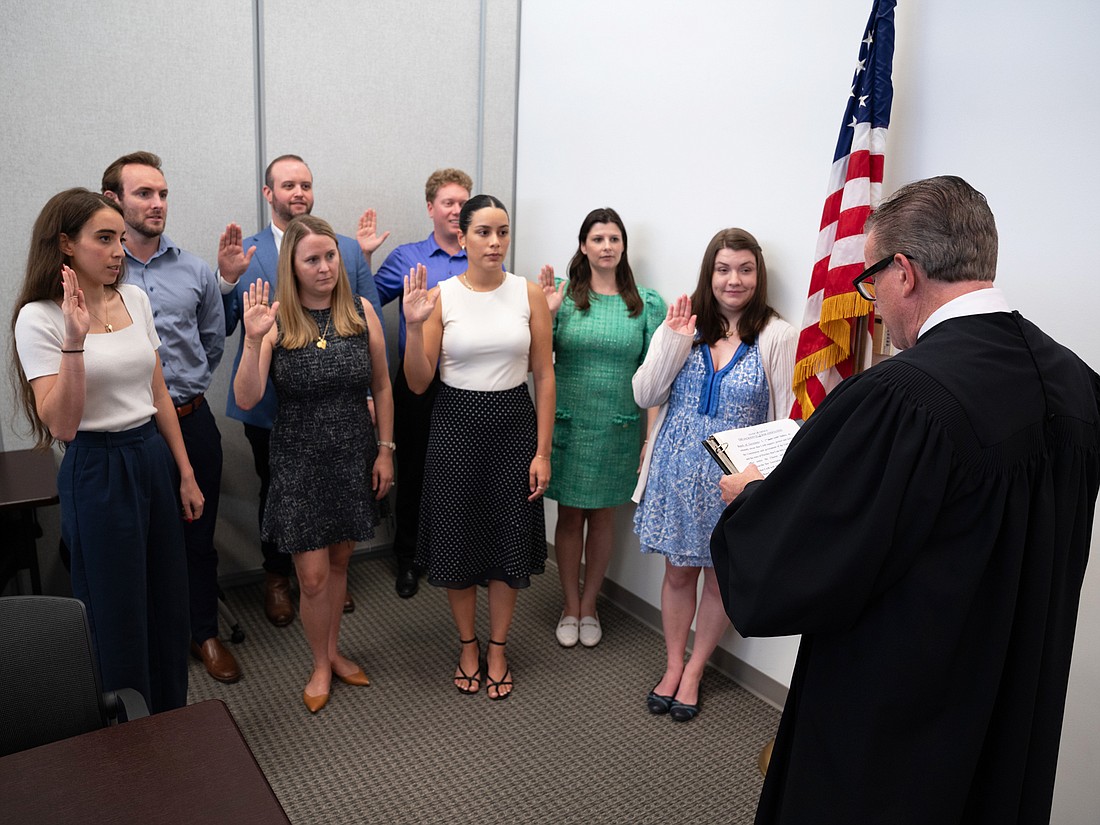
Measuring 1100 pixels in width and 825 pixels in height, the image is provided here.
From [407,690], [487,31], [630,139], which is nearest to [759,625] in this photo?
[407,690]

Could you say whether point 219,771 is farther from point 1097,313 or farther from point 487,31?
point 487,31

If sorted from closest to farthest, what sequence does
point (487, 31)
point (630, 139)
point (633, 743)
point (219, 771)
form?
point (219, 771), point (633, 743), point (630, 139), point (487, 31)

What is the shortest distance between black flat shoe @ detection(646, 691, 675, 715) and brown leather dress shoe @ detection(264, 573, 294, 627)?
5.27 ft

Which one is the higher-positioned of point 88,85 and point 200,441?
point 88,85

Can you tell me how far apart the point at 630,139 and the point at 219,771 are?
9.55 feet

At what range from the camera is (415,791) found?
101 inches

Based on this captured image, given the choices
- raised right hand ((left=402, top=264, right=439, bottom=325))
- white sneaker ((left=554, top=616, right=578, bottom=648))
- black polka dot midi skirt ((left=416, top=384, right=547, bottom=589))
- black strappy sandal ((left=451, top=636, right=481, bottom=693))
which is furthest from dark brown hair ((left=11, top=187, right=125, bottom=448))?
white sneaker ((left=554, top=616, right=578, bottom=648))

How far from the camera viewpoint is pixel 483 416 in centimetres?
288

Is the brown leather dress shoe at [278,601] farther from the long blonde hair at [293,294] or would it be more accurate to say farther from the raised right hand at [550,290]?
the raised right hand at [550,290]

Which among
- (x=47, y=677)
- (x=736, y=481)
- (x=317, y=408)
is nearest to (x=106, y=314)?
(x=317, y=408)

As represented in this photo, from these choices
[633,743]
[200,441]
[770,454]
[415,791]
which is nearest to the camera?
[770,454]

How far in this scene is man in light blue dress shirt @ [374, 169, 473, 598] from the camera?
12.3 ft

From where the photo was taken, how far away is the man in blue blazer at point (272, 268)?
10.9 feet

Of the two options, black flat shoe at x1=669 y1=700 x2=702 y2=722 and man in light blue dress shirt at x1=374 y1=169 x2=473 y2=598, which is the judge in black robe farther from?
man in light blue dress shirt at x1=374 y1=169 x2=473 y2=598
